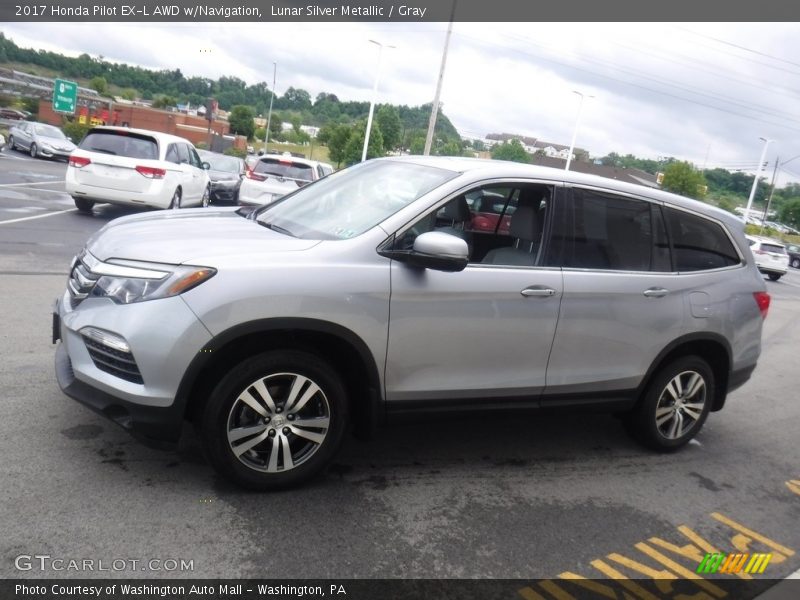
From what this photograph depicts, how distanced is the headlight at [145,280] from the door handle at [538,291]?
1.76 m

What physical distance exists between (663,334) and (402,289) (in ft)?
6.56

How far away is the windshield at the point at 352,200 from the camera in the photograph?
3955 mm

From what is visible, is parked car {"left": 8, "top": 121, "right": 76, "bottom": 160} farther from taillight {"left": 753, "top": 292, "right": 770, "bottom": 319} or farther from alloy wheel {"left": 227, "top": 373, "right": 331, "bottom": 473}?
taillight {"left": 753, "top": 292, "right": 770, "bottom": 319}

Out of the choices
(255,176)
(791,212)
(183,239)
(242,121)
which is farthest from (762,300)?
(791,212)

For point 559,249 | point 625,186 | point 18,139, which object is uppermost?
point 625,186

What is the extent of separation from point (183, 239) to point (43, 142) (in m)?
29.1

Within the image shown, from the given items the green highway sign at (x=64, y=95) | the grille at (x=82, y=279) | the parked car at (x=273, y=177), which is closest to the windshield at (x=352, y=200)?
the grille at (x=82, y=279)

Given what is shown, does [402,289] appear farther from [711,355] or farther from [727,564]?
[711,355]

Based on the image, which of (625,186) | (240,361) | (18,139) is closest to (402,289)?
(240,361)

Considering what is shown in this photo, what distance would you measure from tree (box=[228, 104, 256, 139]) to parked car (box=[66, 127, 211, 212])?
81.9 m

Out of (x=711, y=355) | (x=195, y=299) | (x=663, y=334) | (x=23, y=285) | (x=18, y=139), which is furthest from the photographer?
(x=18, y=139)

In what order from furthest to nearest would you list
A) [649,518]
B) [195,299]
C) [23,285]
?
[23,285]
[649,518]
[195,299]

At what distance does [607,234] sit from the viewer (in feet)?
14.7

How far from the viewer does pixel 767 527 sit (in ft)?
13.7
